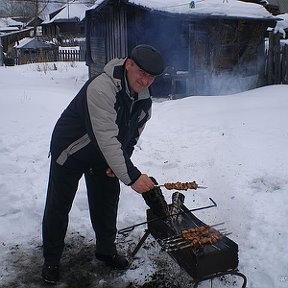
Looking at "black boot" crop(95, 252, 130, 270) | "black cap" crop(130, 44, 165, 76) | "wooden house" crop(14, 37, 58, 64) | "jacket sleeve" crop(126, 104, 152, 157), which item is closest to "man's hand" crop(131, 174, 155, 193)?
"jacket sleeve" crop(126, 104, 152, 157)

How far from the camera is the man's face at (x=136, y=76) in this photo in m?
2.78

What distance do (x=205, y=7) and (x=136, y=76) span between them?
9183 mm

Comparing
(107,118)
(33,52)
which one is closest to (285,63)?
(107,118)

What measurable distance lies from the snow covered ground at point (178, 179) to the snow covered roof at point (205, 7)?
3225 millimetres

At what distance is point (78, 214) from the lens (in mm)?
4477

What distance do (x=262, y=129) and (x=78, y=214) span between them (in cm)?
423

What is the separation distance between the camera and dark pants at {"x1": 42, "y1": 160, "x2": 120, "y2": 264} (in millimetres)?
3182

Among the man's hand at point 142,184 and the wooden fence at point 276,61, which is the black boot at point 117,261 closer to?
the man's hand at point 142,184

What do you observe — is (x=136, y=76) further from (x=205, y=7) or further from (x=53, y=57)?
(x=53, y=57)

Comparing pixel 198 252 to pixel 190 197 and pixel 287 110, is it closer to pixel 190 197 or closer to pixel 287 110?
pixel 190 197

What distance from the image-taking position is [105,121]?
108 inches

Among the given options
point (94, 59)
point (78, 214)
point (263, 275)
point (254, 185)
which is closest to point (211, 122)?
point (254, 185)

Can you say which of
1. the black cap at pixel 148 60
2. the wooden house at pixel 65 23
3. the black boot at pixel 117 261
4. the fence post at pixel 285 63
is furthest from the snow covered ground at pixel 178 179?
the wooden house at pixel 65 23

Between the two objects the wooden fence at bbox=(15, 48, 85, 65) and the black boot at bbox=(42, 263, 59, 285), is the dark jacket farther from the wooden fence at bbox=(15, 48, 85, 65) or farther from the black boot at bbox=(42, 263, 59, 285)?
the wooden fence at bbox=(15, 48, 85, 65)
